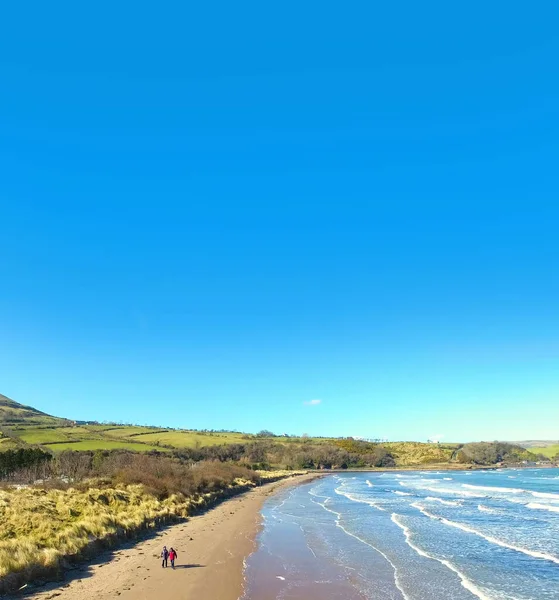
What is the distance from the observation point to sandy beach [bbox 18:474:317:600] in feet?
61.1

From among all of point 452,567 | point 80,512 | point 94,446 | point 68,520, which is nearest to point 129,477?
point 80,512

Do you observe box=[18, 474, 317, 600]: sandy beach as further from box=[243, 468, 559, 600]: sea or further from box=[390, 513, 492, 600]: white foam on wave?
box=[390, 513, 492, 600]: white foam on wave

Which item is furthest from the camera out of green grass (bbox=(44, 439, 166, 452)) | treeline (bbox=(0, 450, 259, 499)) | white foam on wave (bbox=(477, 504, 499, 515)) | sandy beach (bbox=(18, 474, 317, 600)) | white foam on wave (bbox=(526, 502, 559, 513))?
green grass (bbox=(44, 439, 166, 452))

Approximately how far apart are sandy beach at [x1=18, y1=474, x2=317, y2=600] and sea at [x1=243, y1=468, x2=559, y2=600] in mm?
1168

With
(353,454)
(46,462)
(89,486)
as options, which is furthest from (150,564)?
(353,454)

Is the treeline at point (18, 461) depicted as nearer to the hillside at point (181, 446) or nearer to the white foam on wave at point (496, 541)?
the hillside at point (181, 446)

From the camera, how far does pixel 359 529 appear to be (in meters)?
37.6

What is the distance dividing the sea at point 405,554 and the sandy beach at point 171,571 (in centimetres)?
117

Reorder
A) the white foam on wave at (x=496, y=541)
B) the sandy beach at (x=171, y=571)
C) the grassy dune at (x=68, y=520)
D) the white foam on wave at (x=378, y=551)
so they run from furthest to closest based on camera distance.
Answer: the white foam on wave at (x=496, y=541) → the white foam on wave at (x=378, y=551) → the grassy dune at (x=68, y=520) → the sandy beach at (x=171, y=571)

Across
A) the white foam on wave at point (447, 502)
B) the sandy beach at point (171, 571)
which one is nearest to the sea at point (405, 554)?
the sandy beach at point (171, 571)

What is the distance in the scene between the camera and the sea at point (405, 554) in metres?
20.8

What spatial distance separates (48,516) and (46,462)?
3869cm

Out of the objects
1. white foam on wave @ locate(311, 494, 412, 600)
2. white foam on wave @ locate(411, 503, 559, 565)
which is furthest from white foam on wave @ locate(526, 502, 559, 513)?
white foam on wave @ locate(311, 494, 412, 600)

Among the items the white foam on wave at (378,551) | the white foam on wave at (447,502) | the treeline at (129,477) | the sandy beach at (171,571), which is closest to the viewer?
the sandy beach at (171,571)
